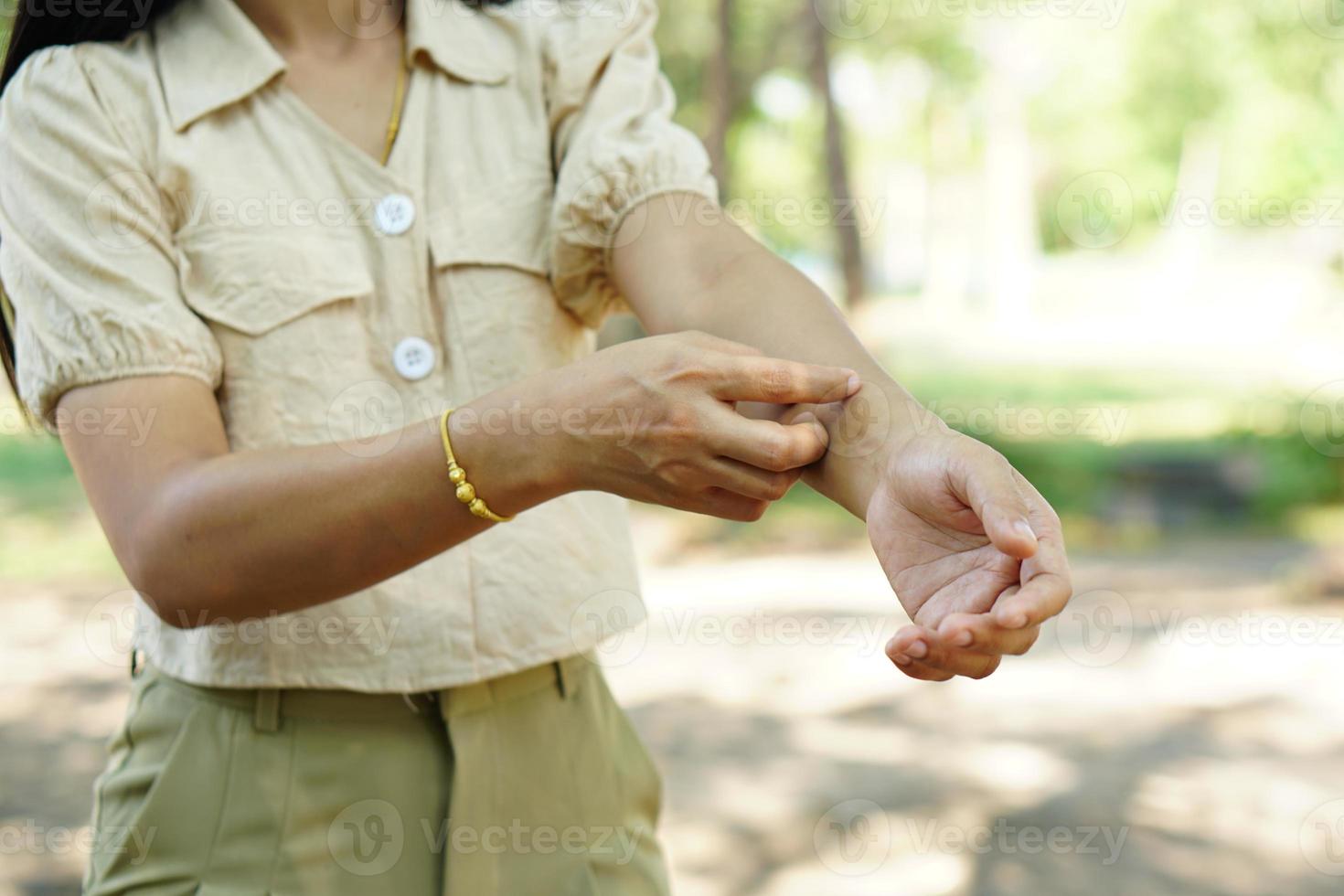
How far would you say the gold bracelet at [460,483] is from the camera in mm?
1271

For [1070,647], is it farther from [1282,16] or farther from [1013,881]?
[1282,16]

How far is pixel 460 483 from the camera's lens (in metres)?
1.27

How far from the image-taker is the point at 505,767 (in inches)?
60.0

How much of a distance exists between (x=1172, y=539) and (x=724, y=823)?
5584mm

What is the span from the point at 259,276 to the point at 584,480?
49 cm

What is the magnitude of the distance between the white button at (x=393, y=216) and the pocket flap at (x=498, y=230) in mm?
30

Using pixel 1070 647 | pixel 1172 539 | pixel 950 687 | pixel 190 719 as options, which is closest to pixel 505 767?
pixel 190 719

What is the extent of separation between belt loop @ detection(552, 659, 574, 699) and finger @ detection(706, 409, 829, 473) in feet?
1.47

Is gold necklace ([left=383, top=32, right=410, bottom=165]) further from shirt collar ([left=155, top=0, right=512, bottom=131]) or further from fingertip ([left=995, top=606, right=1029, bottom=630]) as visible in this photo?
fingertip ([left=995, top=606, right=1029, bottom=630])
